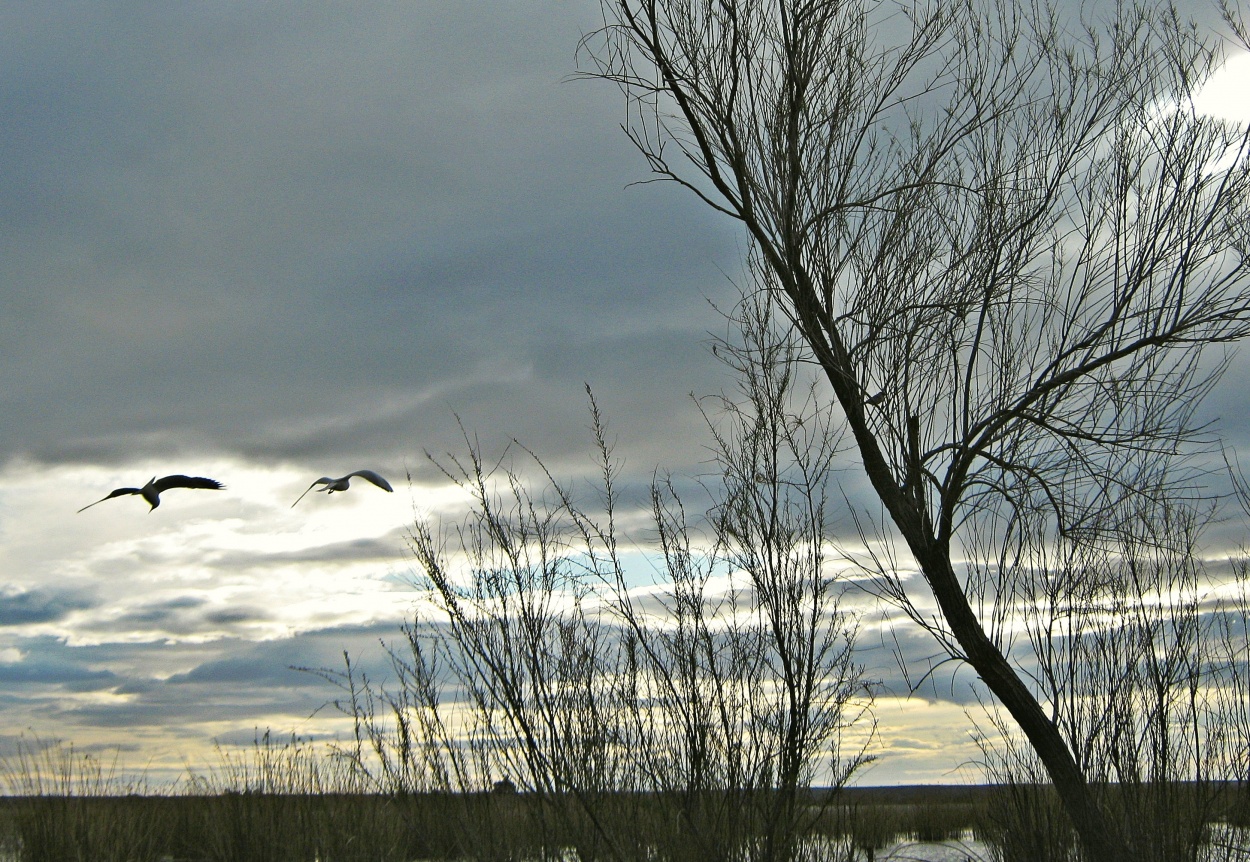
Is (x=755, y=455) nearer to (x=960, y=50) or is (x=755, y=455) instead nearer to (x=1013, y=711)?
(x=1013, y=711)

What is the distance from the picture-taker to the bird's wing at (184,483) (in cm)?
818

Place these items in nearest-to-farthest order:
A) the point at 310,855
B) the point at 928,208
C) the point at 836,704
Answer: the point at 836,704
the point at 928,208
the point at 310,855

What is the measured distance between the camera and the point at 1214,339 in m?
5.46

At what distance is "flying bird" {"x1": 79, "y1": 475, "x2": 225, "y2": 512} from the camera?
7977 mm

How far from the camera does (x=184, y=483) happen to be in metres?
8.29

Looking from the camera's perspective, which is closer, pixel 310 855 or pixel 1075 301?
pixel 1075 301

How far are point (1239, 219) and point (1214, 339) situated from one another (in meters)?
0.68

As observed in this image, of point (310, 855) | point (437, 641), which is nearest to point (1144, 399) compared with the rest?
point (437, 641)

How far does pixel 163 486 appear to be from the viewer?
8.16 m

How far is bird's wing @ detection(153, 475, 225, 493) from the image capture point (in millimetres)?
8180

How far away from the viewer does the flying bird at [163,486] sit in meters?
7.98

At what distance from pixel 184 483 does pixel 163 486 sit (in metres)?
0.17

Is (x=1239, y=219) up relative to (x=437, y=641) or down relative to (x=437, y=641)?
up

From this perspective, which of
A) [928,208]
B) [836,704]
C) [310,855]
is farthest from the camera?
[310,855]
